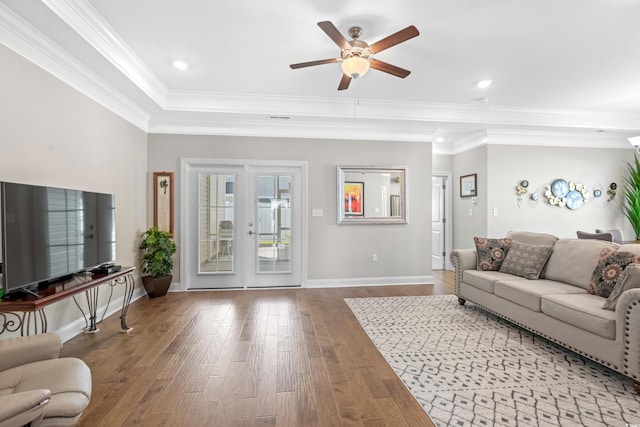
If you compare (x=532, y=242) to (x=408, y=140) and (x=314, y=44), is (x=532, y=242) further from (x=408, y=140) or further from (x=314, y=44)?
(x=314, y=44)

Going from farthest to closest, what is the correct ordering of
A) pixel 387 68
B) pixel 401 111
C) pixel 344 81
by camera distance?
1. pixel 401 111
2. pixel 344 81
3. pixel 387 68

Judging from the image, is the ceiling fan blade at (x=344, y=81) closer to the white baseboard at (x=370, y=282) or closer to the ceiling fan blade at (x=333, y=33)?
the ceiling fan blade at (x=333, y=33)

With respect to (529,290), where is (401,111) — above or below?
above

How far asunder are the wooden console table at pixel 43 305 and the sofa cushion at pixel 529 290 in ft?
12.3

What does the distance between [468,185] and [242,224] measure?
4138mm

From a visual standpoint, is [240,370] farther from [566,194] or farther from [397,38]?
[566,194]

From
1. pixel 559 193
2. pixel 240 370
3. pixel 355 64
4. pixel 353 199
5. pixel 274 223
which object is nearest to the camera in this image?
pixel 240 370

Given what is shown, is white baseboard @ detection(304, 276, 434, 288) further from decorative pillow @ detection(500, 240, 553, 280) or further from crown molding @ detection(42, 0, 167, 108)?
crown molding @ detection(42, 0, 167, 108)

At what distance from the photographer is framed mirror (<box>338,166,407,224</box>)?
4.95 meters

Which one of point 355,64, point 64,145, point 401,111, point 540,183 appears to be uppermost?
point 401,111

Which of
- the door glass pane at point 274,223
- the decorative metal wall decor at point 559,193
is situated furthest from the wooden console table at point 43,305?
the decorative metal wall decor at point 559,193

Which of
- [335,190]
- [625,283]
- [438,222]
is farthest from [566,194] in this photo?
[335,190]

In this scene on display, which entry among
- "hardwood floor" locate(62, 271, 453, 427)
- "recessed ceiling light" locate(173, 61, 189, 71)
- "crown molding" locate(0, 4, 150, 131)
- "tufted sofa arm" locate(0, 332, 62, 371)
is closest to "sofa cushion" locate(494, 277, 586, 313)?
"hardwood floor" locate(62, 271, 453, 427)

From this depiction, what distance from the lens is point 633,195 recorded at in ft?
18.0
